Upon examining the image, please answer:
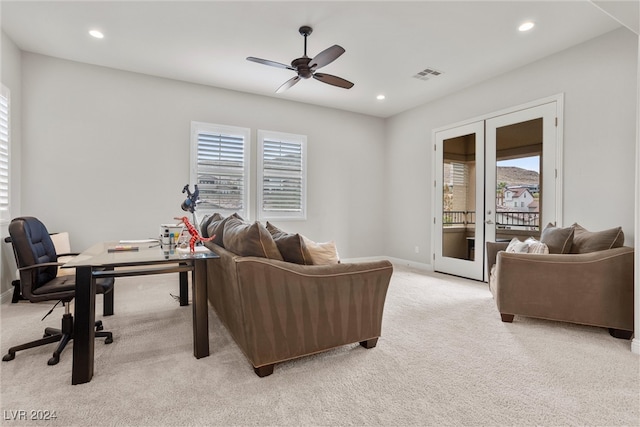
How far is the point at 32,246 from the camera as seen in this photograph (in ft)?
7.50

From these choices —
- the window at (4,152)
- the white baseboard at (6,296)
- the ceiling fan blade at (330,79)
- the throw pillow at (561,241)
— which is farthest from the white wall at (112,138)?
the throw pillow at (561,241)

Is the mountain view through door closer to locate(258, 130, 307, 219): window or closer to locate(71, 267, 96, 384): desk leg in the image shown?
locate(258, 130, 307, 219): window

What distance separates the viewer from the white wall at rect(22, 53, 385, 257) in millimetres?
4098

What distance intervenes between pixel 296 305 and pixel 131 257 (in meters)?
1.18

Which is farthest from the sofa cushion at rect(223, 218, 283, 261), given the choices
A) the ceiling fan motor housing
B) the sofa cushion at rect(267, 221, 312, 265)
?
the ceiling fan motor housing

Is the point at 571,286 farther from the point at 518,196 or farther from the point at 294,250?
the point at 294,250

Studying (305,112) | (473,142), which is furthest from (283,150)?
(473,142)

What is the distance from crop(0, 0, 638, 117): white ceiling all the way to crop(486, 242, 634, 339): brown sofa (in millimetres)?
2084

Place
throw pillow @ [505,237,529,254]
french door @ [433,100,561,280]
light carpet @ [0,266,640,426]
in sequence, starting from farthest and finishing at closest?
french door @ [433,100,561,280] < throw pillow @ [505,237,529,254] < light carpet @ [0,266,640,426]

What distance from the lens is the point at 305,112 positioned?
233 inches

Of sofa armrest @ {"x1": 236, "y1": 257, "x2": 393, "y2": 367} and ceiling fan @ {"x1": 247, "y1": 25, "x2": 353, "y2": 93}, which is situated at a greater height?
ceiling fan @ {"x1": 247, "y1": 25, "x2": 353, "y2": 93}

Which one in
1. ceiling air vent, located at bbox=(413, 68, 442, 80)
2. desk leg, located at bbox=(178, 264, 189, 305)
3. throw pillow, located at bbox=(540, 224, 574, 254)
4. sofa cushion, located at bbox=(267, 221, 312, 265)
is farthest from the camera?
ceiling air vent, located at bbox=(413, 68, 442, 80)

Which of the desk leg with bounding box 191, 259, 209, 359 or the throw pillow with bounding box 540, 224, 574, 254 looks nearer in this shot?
the desk leg with bounding box 191, 259, 209, 359

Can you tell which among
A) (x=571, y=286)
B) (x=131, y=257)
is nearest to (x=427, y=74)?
(x=571, y=286)
